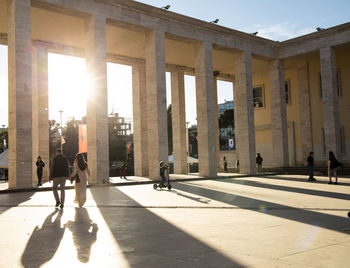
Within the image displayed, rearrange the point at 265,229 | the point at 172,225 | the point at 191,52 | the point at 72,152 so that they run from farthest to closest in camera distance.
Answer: the point at 72,152 → the point at 191,52 → the point at 172,225 → the point at 265,229

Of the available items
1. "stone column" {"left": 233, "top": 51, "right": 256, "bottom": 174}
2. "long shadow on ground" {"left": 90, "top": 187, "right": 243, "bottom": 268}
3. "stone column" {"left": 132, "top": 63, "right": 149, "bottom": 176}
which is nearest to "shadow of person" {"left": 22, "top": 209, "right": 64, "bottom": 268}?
"long shadow on ground" {"left": 90, "top": 187, "right": 243, "bottom": 268}

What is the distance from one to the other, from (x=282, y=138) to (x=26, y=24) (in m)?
21.0

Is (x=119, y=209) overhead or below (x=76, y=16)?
below

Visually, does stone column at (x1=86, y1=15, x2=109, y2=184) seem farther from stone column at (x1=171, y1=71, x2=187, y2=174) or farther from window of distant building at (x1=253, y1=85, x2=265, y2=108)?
window of distant building at (x1=253, y1=85, x2=265, y2=108)

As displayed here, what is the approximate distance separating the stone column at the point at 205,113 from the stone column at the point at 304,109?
1074 centimetres

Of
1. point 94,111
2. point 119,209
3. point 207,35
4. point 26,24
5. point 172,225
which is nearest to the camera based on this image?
point 172,225

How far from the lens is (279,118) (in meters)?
31.5

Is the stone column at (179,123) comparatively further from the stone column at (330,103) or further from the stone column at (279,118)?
the stone column at (330,103)

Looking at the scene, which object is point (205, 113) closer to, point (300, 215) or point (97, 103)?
point (97, 103)

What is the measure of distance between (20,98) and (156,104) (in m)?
8.30

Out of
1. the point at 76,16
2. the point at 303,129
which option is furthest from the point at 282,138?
the point at 76,16

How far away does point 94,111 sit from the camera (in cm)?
2186

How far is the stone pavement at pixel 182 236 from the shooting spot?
495 cm

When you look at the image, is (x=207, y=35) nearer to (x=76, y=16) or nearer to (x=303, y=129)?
(x=76, y=16)
